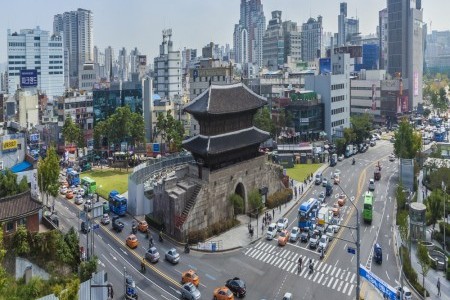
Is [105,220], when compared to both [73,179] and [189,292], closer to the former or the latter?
[73,179]

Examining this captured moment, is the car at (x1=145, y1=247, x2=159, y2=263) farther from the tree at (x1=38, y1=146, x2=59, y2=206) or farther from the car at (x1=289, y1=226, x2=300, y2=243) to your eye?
the tree at (x1=38, y1=146, x2=59, y2=206)

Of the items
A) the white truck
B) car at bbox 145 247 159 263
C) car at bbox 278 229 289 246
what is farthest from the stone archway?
car at bbox 145 247 159 263

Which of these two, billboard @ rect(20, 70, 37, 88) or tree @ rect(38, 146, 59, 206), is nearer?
tree @ rect(38, 146, 59, 206)

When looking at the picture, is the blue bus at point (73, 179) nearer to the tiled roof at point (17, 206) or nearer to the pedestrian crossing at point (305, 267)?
the tiled roof at point (17, 206)

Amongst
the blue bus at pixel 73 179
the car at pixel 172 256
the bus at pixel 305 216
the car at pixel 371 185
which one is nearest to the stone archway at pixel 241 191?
the bus at pixel 305 216

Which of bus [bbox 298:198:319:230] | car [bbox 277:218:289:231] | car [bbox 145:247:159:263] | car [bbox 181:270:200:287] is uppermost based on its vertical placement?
bus [bbox 298:198:319:230]

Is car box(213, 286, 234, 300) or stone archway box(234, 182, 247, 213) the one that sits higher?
stone archway box(234, 182, 247, 213)
